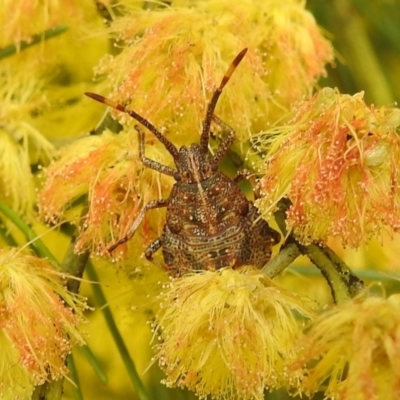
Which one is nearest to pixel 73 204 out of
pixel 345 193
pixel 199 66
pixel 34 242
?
pixel 34 242

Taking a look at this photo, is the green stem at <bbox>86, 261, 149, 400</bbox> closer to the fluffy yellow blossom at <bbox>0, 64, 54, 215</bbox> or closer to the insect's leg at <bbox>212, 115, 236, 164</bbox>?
the fluffy yellow blossom at <bbox>0, 64, 54, 215</bbox>

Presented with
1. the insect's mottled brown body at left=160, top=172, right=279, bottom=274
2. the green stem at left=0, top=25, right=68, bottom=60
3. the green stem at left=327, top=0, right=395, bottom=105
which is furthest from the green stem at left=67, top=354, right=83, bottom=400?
the green stem at left=327, top=0, right=395, bottom=105

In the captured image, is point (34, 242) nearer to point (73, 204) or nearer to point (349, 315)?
point (73, 204)

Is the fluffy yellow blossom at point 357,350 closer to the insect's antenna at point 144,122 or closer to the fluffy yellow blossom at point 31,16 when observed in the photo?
the insect's antenna at point 144,122

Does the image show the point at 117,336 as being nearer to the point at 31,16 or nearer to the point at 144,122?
the point at 144,122

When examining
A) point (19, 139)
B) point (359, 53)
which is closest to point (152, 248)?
point (19, 139)
